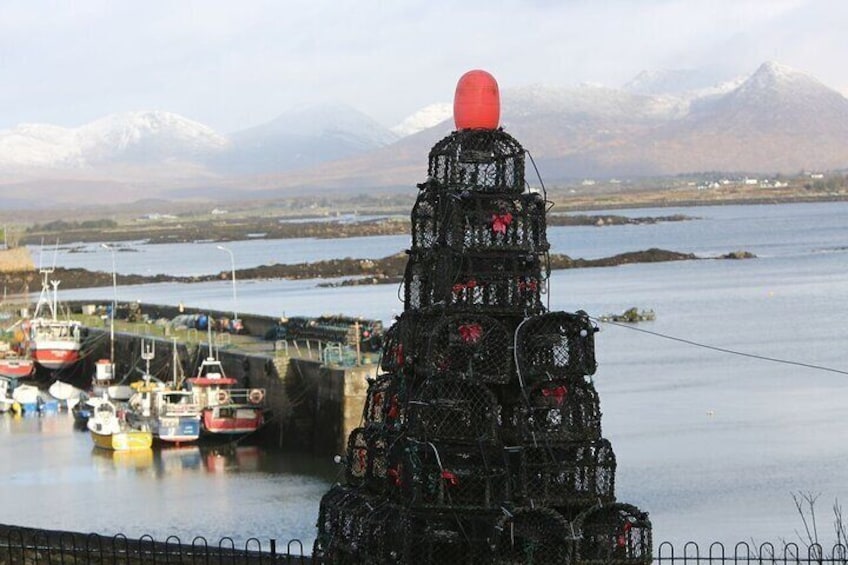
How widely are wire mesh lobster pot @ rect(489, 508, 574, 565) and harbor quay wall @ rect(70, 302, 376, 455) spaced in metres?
19.1

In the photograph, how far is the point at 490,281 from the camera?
14.6m

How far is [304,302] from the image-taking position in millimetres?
77750

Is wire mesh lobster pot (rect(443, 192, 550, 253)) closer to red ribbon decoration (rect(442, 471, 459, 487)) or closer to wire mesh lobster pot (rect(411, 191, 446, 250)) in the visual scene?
wire mesh lobster pot (rect(411, 191, 446, 250))

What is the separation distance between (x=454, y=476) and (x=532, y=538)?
34.4 inches

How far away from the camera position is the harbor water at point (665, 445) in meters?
28.3

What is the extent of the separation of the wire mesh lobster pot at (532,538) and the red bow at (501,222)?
2.51 metres

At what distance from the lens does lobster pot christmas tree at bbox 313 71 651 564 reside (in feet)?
45.5

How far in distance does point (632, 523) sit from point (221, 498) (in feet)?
60.1

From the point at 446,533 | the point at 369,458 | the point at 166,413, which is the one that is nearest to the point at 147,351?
the point at 166,413

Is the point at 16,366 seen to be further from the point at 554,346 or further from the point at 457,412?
the point at 554,346

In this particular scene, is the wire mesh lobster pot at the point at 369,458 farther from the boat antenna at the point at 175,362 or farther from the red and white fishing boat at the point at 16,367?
the red and white fishing boat at the point at 16,367

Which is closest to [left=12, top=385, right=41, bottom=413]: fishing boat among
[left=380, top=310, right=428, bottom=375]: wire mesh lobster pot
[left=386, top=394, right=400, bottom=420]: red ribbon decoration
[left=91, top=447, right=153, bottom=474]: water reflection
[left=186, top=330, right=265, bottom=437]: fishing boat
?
[left=91, top=447, right=153, bottom=474]: water reflection

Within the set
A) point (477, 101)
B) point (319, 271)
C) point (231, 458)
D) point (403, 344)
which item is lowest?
point (231, 458)

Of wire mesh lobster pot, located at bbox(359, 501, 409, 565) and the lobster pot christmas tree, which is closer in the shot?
the lobster pot christmas tree
